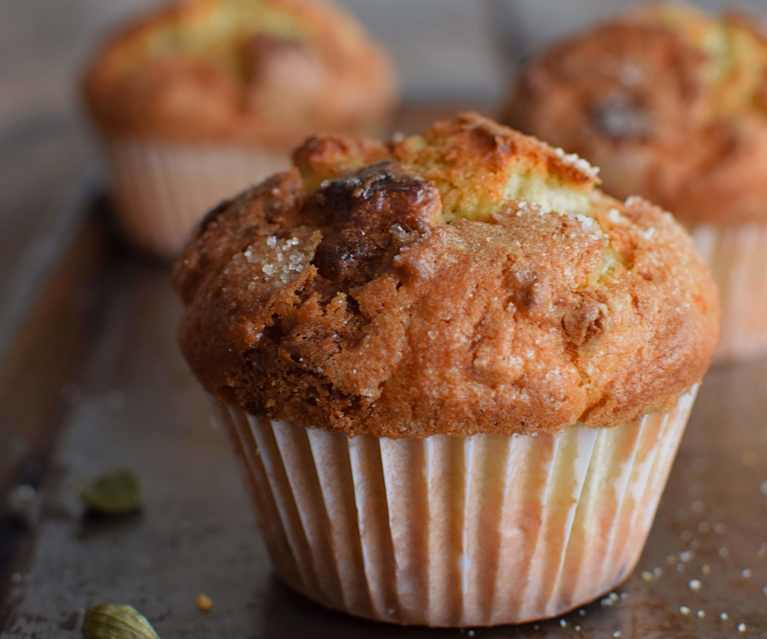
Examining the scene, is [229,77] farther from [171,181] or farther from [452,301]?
[452,301]

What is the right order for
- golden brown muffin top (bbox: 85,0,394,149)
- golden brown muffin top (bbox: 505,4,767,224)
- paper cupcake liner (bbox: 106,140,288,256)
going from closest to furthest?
golden brown muffin top (bbox: 505,4,767,224), golden brown muffin top (bbox: 85,0,394,149), paper cupcake liner (bbox: 106,140,288,256)

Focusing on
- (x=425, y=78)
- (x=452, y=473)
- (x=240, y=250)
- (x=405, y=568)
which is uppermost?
(x=240, y=250)

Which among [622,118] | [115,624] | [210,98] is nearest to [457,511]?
[115,624]

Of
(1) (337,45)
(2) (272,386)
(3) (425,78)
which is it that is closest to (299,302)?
(2) (272,386)

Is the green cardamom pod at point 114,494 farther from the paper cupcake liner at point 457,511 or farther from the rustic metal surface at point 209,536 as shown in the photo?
the paper cupcake liner at point 457,511

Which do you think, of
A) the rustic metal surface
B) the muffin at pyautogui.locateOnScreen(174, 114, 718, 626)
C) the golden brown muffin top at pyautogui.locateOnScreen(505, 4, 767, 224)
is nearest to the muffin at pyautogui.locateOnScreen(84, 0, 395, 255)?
the golden brown muffin top at pyautogui.locateOnScreen(505, 4, 767, 224)

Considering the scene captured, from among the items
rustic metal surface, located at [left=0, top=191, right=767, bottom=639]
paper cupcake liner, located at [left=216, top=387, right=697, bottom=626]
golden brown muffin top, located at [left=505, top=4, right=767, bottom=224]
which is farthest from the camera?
golden brown muffin top, located at [left=505, top=4, right=767, bottom=224]

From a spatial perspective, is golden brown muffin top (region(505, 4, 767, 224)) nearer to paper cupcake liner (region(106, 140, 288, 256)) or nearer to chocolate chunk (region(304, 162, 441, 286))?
paper cupcake liner (region(106, 140, 288, 256))

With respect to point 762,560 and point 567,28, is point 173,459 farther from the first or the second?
point 567,28
